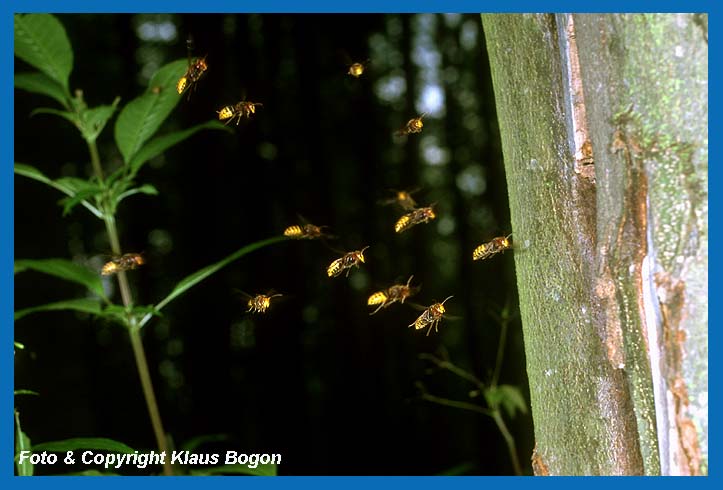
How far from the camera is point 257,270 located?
11.5 ft

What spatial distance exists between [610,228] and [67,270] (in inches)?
33.0

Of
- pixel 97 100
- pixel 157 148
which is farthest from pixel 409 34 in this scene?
pixel 157 148

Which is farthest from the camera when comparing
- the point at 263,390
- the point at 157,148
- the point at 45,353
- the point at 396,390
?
the point at 396,390

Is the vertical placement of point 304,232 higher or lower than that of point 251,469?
higher

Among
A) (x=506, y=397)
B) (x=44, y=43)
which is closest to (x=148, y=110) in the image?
(x=44, y=43)

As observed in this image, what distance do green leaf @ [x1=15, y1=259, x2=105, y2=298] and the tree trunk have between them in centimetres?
69

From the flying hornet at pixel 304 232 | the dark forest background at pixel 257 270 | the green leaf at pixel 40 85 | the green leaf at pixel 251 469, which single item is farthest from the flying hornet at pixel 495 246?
the dark forest background at pixel 257 270

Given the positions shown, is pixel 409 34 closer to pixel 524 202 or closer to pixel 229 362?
pixel 229 362

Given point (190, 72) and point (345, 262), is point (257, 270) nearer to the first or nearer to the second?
point (345, 262)

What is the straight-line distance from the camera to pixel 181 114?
360cm

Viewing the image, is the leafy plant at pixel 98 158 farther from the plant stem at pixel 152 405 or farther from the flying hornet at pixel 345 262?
the flying hornet at pixel 345 262

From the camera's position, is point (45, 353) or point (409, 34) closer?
point (45, 353)

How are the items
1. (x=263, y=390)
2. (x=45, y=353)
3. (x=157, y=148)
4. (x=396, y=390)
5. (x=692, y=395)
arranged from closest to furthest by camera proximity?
(x=692, y=395) → (x=157, y=148) → (x=45, y=353) → (x=263, y=390) → (x=396, y=390)

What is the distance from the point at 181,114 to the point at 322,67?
91cm
